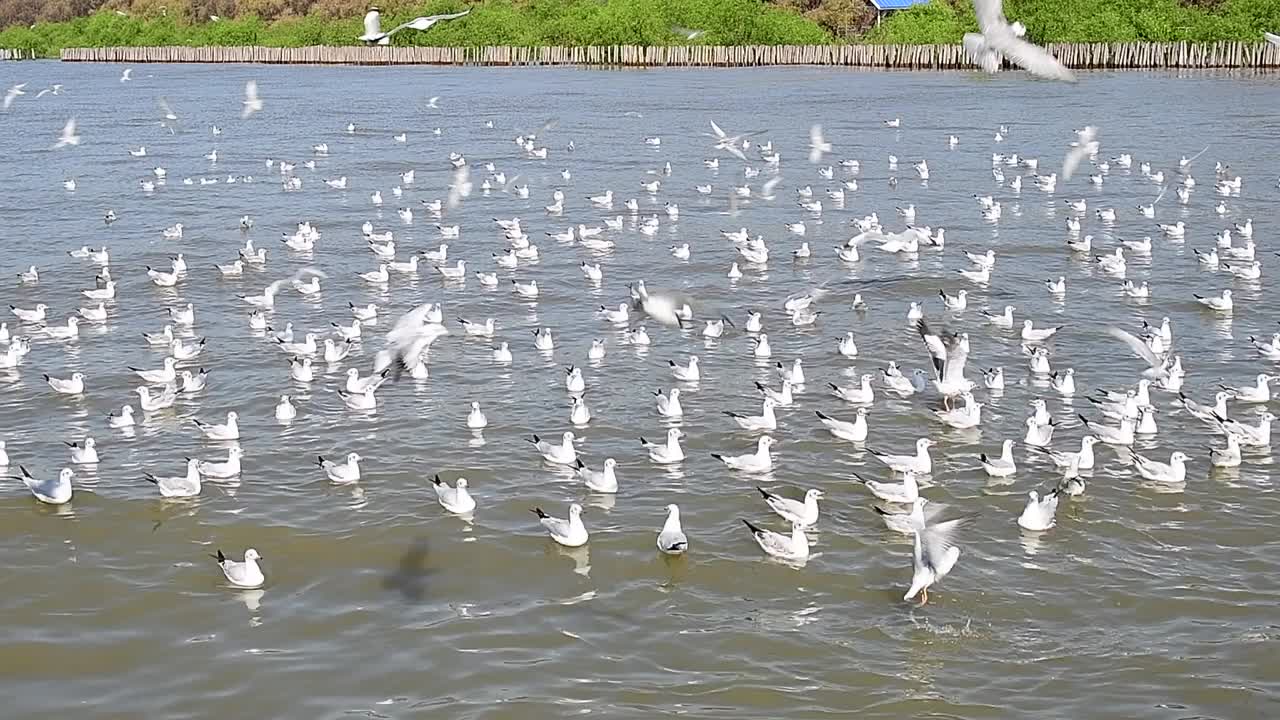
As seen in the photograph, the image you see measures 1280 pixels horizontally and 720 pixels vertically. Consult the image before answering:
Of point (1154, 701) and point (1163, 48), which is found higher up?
point (1163, 48)

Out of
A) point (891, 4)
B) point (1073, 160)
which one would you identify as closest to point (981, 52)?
point (1073, 160)

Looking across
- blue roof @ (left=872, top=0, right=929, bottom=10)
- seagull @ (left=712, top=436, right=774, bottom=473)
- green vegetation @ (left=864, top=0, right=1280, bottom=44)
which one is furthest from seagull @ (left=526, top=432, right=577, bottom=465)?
blue roof @ (left=872, top=0, right=929, bottom=10)

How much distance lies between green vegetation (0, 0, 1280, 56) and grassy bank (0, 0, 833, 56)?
0.27 ft

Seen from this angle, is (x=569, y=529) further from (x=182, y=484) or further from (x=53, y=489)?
(x=53, y=489)

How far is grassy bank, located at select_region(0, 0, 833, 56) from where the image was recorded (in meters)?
102

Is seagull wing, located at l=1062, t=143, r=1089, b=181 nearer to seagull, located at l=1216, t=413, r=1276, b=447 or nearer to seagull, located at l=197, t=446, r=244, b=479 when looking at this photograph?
seagull, located at l=1216, t=413, r=1276, b=447

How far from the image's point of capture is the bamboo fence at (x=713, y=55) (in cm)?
8162

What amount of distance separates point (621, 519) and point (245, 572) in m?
3.66

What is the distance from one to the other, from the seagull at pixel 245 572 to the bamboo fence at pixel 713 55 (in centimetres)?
7401

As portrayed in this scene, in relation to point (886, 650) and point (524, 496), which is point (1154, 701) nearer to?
point (886, 650)

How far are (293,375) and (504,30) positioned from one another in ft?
316

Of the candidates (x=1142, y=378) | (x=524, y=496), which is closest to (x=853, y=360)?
(x=1142, y=378)

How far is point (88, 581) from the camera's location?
13.7 m

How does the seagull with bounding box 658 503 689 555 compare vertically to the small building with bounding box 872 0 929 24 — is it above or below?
below
